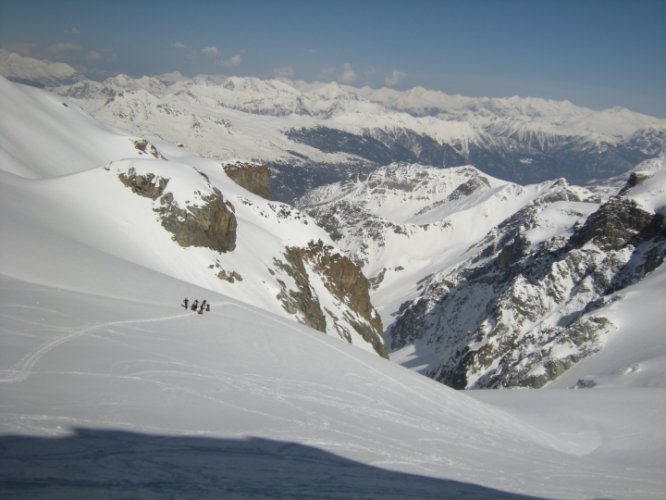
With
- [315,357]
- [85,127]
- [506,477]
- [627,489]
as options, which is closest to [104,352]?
[315,357]

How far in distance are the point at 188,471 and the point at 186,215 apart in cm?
6301

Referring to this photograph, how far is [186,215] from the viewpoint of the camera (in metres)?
72.2

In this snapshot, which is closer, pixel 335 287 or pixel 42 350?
pixel 42 350

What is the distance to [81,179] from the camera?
65.7m

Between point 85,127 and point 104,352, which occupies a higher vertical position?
point 85,127

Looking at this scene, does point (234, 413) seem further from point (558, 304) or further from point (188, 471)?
point (558, 304)

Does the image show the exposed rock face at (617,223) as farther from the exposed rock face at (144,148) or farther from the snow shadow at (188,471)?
the snow shadow at (188,471)

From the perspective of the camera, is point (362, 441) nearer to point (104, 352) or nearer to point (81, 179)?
point (104, 352)

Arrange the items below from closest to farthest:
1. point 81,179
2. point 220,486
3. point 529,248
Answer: point 220,486 < point 81,179 < point 529,248

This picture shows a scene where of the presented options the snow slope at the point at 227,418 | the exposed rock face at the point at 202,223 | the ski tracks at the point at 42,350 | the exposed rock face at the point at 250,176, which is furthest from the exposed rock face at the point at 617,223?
the ski tracks at the point at 42,350

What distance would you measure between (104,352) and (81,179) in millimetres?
53212

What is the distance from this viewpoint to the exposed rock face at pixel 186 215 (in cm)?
7056

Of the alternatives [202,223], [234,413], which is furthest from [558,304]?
[234,413]

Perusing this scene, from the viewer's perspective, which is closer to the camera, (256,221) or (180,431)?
(180,431)
